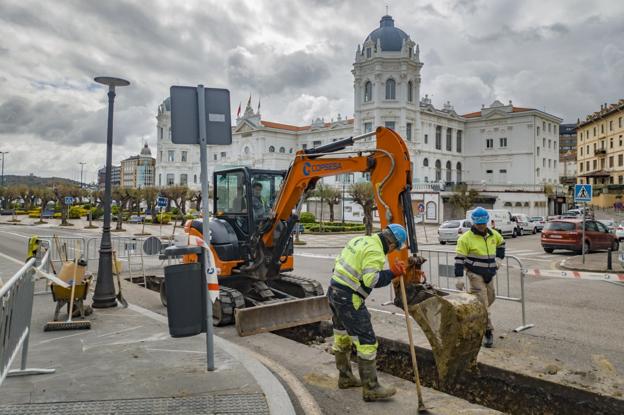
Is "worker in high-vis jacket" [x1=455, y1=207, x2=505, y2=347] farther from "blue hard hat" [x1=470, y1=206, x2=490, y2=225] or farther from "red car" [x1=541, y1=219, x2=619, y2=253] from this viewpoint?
"red car" [x1=541, y1=219, x2=619, y2=253]

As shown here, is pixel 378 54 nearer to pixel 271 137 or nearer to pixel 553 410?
pixel 271 137

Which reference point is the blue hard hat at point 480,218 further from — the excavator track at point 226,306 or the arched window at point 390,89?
the arched window at point 390,89

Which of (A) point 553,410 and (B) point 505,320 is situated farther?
(B) point 505,320

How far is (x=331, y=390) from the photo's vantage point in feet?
17.3

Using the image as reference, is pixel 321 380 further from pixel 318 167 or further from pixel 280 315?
pixel 318 167

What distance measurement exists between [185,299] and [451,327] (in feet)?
9.89

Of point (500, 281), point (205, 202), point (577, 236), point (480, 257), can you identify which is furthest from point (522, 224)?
point (205, 202)

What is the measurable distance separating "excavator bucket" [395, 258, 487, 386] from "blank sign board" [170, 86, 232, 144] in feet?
9.12

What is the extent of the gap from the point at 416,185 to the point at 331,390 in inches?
2176

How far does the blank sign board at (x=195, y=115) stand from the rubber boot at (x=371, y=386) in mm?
2809

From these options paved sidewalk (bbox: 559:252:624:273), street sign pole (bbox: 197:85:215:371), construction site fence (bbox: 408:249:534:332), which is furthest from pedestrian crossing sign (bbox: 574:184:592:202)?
street sign pole (bbox: 197:85:215:371)

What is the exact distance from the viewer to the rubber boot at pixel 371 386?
495 centimetres

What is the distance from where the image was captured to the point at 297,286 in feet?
29.0

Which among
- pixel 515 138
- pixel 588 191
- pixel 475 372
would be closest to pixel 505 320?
pixel 475 372
